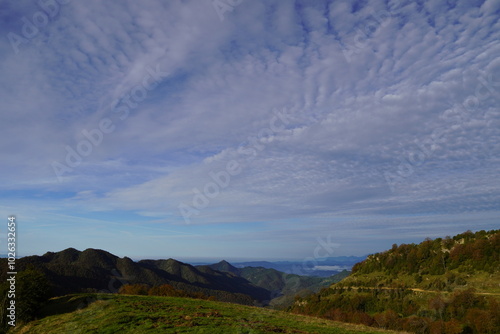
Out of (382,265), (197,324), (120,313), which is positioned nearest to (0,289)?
(120,313)

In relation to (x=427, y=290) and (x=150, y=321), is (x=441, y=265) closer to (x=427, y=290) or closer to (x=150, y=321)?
(x=427, y=290)

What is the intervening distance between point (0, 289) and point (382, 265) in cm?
11415

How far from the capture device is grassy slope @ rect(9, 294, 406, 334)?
25172 millimetres

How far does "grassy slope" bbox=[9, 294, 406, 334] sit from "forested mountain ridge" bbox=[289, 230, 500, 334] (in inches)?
1646

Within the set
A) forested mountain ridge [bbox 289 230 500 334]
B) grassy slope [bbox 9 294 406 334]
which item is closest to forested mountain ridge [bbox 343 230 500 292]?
forested mountain ridge [bbox 289 230 500 334]

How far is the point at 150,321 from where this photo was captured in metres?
26.9

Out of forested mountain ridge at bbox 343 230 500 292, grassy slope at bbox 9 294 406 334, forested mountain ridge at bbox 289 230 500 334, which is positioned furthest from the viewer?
forested mountain ridge at bbox 343 230 500 292

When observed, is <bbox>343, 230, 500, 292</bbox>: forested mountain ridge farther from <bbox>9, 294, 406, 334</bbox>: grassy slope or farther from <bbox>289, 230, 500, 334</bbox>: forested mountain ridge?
<bbox>9, 294, 406, 334</bbox>: grassy slope

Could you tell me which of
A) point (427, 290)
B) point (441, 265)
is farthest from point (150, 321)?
point (441, 265)

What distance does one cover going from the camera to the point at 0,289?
44.0 meters

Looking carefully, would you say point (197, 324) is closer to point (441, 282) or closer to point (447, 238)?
point (441, 282)

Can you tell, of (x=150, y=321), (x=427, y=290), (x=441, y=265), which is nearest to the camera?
(x=150, y=321)

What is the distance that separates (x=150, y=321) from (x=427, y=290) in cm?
7739

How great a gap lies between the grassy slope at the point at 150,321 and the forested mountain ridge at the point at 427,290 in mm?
41815
